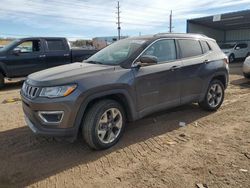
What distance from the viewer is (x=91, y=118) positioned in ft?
13.4

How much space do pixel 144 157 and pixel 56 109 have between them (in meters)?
1.47

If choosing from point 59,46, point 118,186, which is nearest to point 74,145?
point 118,186

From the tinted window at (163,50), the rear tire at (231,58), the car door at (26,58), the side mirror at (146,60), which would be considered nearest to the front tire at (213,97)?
the tinted window at (163,50)

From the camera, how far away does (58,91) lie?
3879mm

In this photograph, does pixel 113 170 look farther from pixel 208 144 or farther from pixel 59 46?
pixel 59 46

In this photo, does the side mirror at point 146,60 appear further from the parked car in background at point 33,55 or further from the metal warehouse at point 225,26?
the metal warehouse at point 225,26

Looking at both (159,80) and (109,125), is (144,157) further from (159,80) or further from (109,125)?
(159,80)

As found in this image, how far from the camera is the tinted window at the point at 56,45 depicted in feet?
36.6

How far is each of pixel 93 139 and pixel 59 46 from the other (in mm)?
8100

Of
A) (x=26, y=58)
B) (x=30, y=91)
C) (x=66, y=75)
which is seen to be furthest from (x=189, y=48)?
(x=26, y=58)

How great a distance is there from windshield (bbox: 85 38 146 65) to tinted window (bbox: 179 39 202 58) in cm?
102

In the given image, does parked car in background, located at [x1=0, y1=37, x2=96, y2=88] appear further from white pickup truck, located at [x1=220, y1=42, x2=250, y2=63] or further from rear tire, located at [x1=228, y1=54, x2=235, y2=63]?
rear tire, located at [x1=228, y1=54, x2=235, y2=63]

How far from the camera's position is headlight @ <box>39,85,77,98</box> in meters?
3.87

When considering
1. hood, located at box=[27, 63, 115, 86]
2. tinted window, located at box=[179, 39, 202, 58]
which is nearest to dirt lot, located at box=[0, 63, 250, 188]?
hood, located at box=[27, 63, 115, 86]
